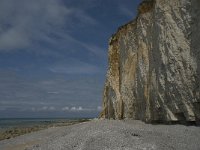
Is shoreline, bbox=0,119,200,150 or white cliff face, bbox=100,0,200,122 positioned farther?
white cliff face, bbox=100,0,200,122

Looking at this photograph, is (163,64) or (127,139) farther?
(163,64)

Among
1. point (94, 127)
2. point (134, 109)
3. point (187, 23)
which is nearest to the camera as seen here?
point (94, 127)

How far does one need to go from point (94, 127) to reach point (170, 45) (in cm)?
605

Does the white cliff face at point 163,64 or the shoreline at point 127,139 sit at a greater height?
the white cliff face at point 163,64

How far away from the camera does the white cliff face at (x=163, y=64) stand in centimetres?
1936

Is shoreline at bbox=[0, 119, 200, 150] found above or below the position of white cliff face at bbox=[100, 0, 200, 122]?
below

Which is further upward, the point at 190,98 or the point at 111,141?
the point at 190,98

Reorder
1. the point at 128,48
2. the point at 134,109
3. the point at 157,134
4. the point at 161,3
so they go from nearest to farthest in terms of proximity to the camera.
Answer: the point at 157,134 < the point at 161,3 < the point at 134,109 < the point at 128,48

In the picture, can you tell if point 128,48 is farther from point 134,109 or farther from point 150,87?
point 150,87

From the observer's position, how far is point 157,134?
17.3m

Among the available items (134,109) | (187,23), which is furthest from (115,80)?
(187,23)

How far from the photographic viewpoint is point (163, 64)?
841 inches

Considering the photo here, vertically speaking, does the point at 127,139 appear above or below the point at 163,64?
below

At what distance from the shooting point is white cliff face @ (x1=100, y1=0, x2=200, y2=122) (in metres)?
19.4
